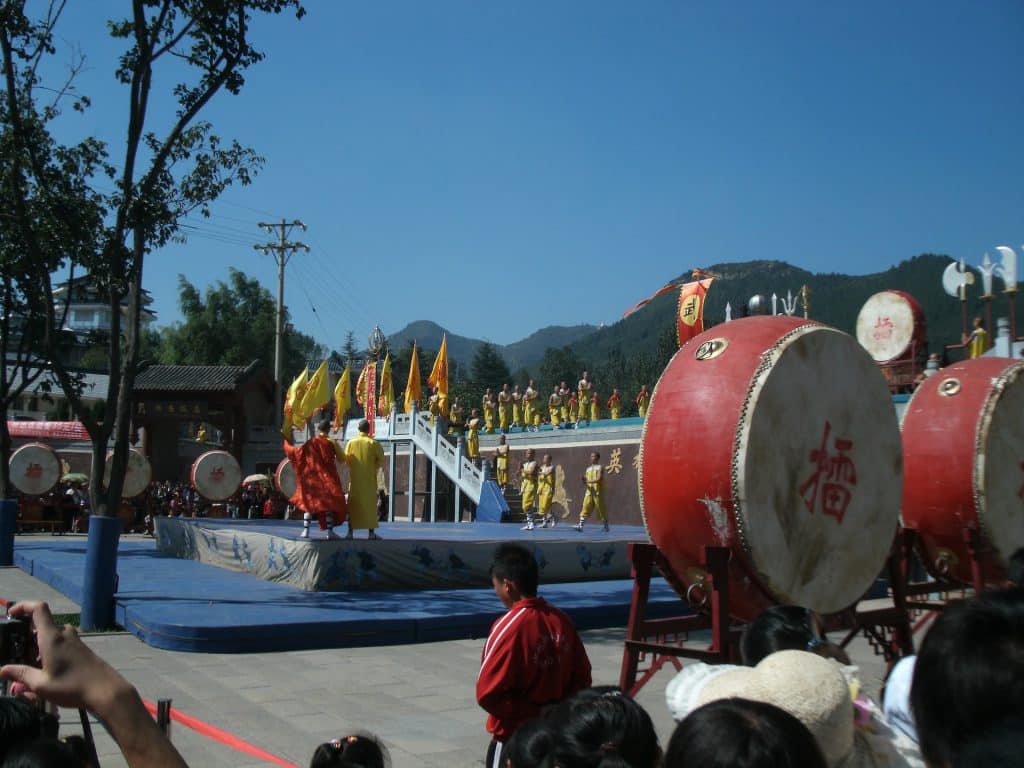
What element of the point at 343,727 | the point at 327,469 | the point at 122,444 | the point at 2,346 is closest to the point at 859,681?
the point at 343,727

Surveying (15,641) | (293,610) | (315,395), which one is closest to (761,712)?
(15,641)

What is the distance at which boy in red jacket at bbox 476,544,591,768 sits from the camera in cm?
311

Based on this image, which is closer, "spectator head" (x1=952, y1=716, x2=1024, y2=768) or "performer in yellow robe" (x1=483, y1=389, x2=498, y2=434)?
"spectator head" (x1=952, y1=716, x2=1024, y2=768)

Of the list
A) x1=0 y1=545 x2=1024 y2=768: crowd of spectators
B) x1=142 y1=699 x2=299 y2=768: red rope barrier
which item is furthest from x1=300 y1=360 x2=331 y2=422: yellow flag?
x1=0 y1=545 x2=1024 y2=768: crowd of spectators

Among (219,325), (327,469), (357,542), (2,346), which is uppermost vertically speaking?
(219,325)

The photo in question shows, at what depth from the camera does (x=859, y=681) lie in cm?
215

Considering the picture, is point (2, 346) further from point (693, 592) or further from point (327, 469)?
point (693, 592)

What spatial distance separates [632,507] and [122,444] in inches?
613

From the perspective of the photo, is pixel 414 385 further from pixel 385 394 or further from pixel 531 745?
pixel 531 745

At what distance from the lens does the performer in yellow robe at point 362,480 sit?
432 inches

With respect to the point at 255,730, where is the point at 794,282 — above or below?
above

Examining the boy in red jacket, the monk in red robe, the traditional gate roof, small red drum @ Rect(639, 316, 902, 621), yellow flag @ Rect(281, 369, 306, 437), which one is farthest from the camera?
the traditional gate roof

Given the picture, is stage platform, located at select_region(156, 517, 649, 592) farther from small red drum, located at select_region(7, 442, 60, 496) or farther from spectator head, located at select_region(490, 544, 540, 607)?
small red drum, located at select_region(7, 442, 60, 496)

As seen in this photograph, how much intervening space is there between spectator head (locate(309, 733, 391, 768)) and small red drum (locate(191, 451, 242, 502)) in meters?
17.7
